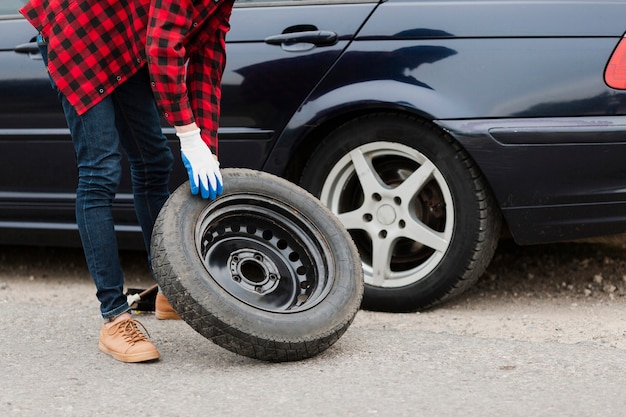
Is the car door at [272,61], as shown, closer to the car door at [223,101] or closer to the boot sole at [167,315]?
the car door at [223,101]

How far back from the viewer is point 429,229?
4.09 metres

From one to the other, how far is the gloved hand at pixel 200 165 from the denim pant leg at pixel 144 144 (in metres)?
0.23

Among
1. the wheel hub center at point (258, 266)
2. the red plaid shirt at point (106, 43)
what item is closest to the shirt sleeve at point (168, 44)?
the red plaid shirt at point (106, 43)

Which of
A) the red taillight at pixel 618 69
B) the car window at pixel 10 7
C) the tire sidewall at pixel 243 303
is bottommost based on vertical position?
the tire sidewall at pixel 243 303

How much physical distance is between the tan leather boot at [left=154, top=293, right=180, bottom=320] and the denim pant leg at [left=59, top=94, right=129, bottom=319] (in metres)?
0.50

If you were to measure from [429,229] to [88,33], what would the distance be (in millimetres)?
1523

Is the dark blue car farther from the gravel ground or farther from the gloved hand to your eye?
the gloved hand

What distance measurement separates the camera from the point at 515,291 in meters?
4.57

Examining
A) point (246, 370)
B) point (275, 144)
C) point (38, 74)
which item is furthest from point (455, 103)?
point (38, 74)

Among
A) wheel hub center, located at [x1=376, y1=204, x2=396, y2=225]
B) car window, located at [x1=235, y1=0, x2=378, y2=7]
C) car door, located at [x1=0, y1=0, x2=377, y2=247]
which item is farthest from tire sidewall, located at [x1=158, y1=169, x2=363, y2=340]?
car window, located at [x1=235, y1=0, x2=378, y2=7]

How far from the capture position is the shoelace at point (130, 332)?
3.44 metres

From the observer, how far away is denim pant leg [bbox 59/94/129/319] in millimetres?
3400

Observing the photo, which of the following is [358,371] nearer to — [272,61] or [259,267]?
[259,267]

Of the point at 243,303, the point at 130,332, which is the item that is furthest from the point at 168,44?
the point at 130,332
